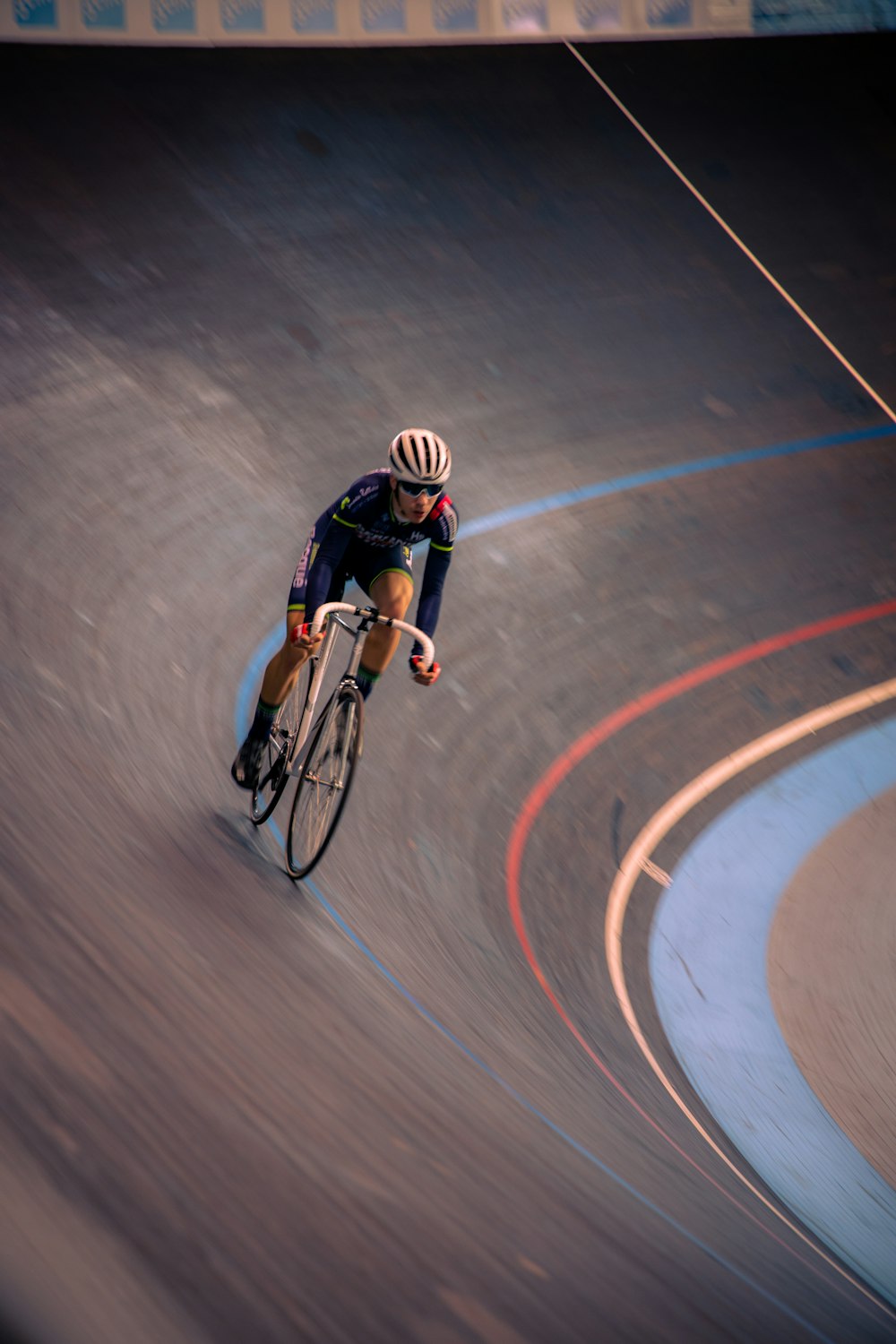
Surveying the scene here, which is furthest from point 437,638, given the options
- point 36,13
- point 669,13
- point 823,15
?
point 823,15

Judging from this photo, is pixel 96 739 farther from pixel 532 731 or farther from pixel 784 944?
pixel 784 944

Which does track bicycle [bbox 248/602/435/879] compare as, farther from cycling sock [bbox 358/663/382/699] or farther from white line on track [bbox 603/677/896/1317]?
white line on track [bbox 603/677/896/1317]

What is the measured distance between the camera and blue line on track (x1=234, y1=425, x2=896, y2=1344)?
287cm

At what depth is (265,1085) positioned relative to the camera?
2.55 meters

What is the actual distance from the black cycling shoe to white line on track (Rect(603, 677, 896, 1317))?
1662 mm

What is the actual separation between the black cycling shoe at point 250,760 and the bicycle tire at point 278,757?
0.11 ft

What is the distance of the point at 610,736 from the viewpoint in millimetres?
5953

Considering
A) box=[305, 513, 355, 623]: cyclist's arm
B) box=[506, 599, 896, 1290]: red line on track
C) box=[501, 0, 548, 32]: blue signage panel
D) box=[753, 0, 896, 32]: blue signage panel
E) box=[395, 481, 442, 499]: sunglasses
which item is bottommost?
box=[506, 599, 896, 1290]: red line on track

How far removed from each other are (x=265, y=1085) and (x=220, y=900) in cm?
96

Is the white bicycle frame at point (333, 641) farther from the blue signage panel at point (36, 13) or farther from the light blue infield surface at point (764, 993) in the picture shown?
the blue signage panel at point (36, 13)

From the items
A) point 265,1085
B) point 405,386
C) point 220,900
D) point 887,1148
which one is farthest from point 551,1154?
point 405,386

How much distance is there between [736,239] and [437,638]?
207 inches

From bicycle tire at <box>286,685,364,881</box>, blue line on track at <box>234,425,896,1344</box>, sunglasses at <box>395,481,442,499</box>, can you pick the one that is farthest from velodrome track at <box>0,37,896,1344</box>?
sunglasses at <box>395,481,442,499</box>

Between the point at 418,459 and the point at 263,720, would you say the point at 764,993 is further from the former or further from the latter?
the point at 418,459
